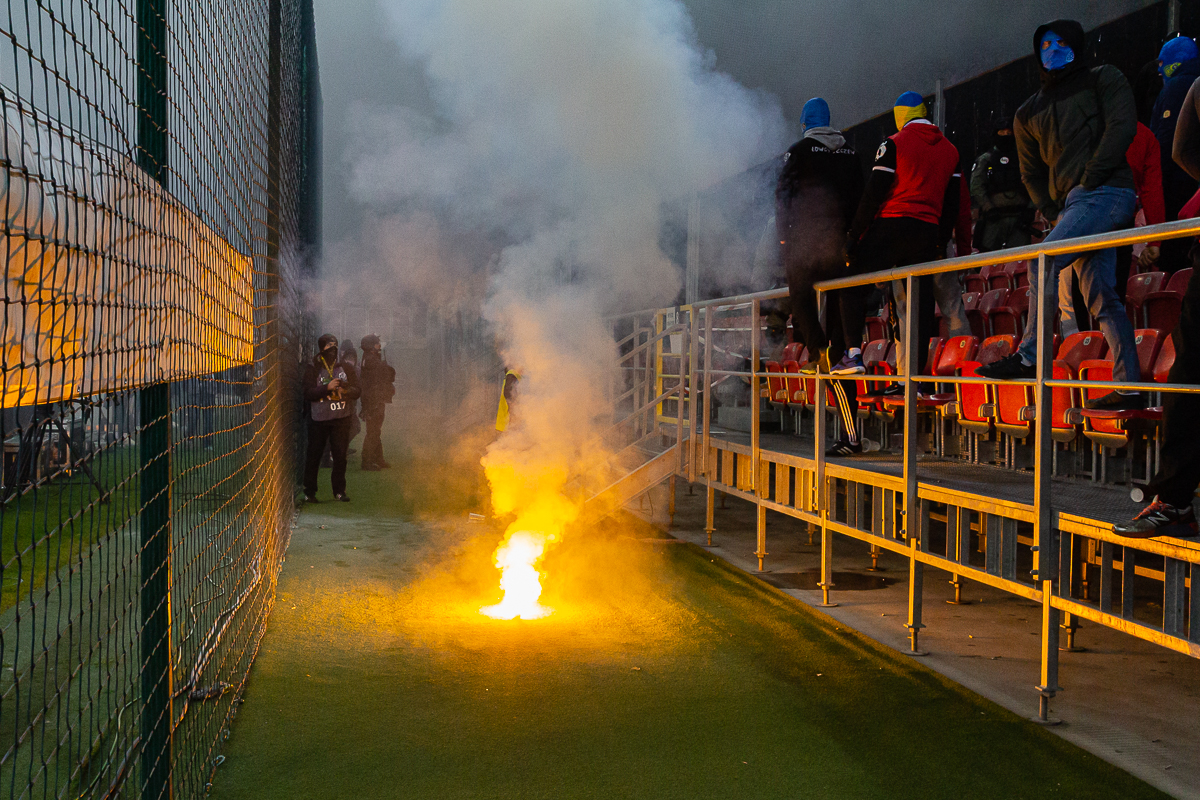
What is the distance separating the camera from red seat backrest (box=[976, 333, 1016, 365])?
6090mm

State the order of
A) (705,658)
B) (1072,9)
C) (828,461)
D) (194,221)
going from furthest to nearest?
(1072,9) < (828,461) < (705,658) < (194,221)

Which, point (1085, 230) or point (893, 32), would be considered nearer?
point (1085, 230)

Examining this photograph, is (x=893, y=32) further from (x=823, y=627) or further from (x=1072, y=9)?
(x=823, y=627)

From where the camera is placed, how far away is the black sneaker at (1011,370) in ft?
13.7

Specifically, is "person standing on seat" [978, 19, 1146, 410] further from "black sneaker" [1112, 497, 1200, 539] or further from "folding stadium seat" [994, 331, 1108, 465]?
"black sneaker" [1112, 497, 1200, 539]

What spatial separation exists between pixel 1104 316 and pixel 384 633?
13.4 feet

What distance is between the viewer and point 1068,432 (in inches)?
188

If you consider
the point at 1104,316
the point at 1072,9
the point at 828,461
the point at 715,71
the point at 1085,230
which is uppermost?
the point at 1072,9

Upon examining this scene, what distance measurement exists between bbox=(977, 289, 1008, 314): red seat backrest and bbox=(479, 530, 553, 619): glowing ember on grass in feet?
13.6

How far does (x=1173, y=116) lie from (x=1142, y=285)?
140cm

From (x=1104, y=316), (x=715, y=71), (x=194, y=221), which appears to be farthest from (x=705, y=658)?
(x=715, y=71)

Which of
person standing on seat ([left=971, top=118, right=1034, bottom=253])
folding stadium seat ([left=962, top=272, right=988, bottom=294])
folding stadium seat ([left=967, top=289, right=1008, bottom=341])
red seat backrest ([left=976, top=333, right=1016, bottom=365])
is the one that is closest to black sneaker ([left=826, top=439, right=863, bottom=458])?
red seat backrest ([left=976, top=333, right=1016, bottom=365])

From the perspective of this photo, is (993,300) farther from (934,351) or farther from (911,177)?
(911,177)

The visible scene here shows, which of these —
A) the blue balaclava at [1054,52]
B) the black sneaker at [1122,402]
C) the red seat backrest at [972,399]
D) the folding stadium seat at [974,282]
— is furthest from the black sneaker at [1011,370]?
the folding stadium seat at [974,282]
